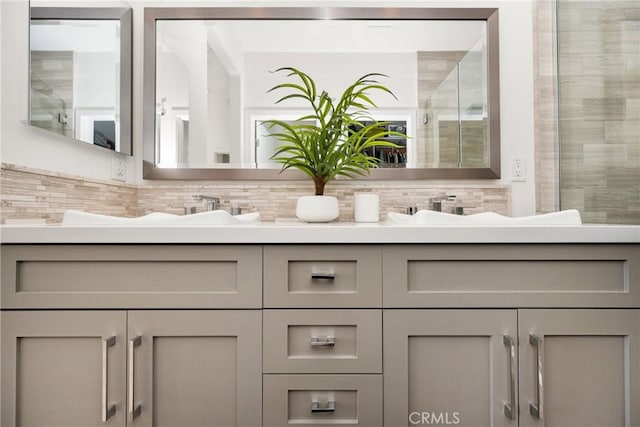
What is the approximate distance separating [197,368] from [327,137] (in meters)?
0.82

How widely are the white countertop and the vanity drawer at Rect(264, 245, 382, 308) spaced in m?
0.03

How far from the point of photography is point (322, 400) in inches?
34.6

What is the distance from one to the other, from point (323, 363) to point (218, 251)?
0.36 metres

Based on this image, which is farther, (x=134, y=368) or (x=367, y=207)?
(x=367, y=207)

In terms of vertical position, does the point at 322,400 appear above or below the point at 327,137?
below

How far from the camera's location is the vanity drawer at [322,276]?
0.87 metres

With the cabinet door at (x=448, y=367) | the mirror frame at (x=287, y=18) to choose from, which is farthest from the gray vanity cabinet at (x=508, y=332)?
the mirror frame at (x=287, y=18)

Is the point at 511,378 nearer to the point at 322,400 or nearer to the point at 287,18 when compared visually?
the point at 322,400

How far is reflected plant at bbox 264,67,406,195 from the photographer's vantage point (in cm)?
130

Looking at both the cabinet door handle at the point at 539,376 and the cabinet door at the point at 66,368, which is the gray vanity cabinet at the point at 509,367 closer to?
the cabinet door handle at the point at 539,376

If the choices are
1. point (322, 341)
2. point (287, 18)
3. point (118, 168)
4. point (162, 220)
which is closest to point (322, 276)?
point (322, 341)

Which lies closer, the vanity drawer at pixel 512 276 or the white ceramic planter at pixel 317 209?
the vanity drawer at pixel 512 276

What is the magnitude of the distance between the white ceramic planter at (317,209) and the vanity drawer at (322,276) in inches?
13.2

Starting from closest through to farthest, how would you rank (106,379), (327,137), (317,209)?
(106,379) < (317,209) < (327,137)
